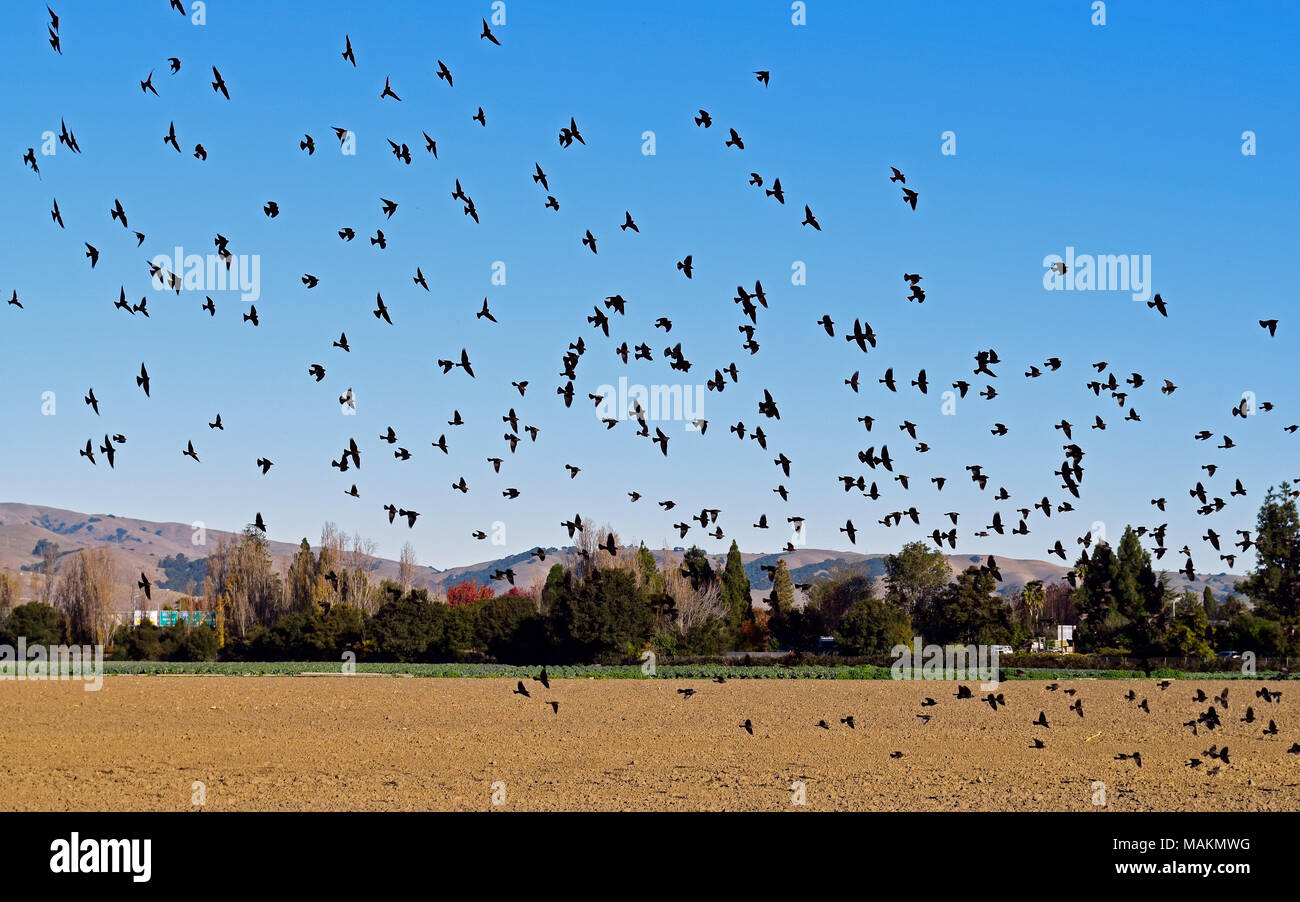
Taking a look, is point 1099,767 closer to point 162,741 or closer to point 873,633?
point 162,741

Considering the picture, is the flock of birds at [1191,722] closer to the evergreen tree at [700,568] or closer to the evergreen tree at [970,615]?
the evergreen tree at [700,568]

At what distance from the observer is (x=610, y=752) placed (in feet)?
116

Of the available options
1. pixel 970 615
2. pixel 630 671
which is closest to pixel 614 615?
pixel 630 671

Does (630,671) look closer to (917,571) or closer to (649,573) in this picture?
(649,573)

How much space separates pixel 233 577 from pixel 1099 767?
333ft

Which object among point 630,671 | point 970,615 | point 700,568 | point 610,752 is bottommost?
point 630,671

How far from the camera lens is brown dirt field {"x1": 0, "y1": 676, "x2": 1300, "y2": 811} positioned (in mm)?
26906

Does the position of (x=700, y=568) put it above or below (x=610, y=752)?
above

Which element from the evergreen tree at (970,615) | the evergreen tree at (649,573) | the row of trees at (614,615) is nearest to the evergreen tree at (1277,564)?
the row of trees at (614,615)

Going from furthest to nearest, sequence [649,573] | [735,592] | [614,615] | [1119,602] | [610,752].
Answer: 1. [735,592]
2. [649,573]
3. [1119,602]
4. [614,615]
5. [610,752]

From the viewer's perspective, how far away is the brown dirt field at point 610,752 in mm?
26906
